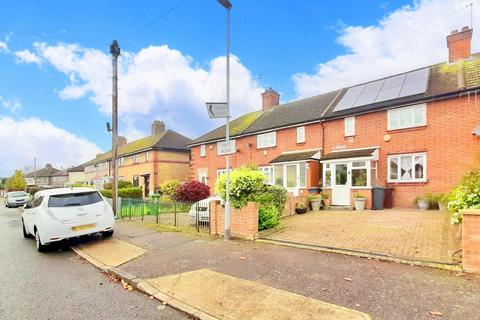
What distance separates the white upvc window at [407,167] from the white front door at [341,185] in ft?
6.93

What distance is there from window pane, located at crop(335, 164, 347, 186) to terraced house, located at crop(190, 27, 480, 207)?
0.05 meters

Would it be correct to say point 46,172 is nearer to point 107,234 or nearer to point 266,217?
point 107,234

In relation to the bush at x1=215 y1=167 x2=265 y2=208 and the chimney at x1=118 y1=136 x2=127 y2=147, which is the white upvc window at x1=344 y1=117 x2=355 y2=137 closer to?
the bush at x1=215 y1=167 x2=265 y2=208

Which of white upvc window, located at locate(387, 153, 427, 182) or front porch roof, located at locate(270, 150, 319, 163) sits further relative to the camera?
front porch roof, located at locate(270, 150, 319, 163)

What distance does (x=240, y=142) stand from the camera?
2295cm

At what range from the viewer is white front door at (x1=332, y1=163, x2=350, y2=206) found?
14859 mm

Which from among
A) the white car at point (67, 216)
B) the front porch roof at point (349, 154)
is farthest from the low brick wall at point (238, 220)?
the front porch roof at point (349, 154)

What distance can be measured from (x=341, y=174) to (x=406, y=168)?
10.2ft

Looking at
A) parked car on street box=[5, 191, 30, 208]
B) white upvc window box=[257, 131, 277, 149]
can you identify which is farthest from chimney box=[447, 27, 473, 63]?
parked car on street box=[5, 191, 30, 208]

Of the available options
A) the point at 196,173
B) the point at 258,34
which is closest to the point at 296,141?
the point at 258,34

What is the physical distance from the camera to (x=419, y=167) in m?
13.8

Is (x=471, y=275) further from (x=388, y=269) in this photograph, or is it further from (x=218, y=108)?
(x=218, y=108)

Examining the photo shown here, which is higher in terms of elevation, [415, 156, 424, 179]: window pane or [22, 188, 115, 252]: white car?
[415, 156, 424, 179]: window pane

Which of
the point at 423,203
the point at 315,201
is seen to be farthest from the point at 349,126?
the point at 423,203
